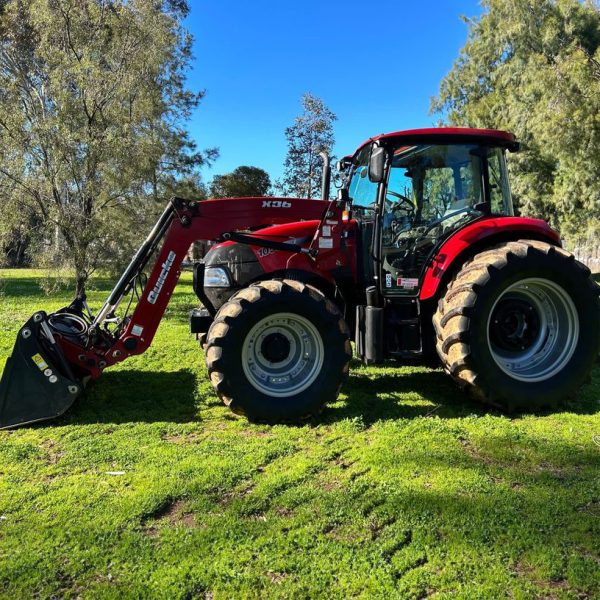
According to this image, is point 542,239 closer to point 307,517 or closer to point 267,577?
point 307,517

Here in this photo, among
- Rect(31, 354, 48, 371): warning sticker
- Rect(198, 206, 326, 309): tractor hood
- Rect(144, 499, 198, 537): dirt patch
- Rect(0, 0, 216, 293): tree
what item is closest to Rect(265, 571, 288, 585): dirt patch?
Rect(144, 499, 198, 537): dirt patch

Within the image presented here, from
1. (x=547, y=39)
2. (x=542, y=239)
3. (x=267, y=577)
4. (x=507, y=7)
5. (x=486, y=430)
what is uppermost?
(x=507, y=7)

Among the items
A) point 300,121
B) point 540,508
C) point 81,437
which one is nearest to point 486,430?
point 540,508

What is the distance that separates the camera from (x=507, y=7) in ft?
A: 75.6

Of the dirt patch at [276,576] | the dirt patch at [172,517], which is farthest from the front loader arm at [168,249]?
the dirt patch at [276,576]

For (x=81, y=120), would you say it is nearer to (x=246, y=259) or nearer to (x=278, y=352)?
(x=246, y=259)

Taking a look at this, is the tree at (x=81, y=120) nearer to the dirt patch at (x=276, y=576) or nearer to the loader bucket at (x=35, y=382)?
the loader bucket at (x=35, y=382)

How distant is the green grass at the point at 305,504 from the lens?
255 centimetres

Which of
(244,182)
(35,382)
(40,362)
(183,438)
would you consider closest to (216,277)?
(183,438)

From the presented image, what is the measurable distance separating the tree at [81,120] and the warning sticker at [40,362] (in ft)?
22.5

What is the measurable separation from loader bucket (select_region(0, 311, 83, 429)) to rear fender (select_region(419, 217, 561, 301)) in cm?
340

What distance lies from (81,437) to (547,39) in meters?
22.9

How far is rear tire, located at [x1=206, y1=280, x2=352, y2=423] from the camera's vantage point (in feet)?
14.8

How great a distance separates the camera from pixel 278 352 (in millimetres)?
4852
